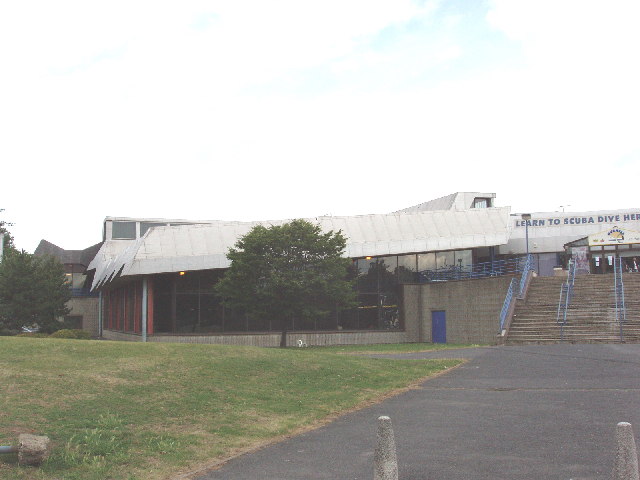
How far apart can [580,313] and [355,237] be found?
1312 cm

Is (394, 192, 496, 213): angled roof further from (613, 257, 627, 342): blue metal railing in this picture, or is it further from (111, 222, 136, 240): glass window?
(111, 222, 136, 240): glass window

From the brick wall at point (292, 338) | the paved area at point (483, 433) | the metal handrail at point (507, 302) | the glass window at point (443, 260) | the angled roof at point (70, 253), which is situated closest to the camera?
the paved area at point (483, 433)

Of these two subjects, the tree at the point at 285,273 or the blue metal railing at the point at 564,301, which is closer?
the blue metal railing at the point at 564,301

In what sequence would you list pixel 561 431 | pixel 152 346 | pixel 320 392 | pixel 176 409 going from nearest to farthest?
pixel 561 431 < pixel 176 409 < pixel 320 392 < pixel 152 346

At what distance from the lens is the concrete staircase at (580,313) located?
2519cm

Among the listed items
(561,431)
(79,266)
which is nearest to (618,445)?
(561,431)

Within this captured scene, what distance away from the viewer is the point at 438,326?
36.2 meters

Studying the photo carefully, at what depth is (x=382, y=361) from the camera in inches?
733

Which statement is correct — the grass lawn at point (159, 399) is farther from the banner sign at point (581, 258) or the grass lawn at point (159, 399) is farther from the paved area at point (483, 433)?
the banner sign at point (581, 258)

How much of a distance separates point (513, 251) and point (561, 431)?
112ft

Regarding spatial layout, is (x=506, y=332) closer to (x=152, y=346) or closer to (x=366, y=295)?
(x=366, y=295)

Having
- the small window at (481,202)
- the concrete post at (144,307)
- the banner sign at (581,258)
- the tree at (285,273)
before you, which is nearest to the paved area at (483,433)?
the tree at (285,273)

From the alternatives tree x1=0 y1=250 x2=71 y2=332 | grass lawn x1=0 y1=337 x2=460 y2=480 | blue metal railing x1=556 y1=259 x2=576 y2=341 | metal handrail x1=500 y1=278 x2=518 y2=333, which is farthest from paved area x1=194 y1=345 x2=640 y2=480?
tree x1=0 y1=250 x2=71 y2=332

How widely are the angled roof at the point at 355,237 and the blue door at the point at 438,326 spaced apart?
12.3ft
